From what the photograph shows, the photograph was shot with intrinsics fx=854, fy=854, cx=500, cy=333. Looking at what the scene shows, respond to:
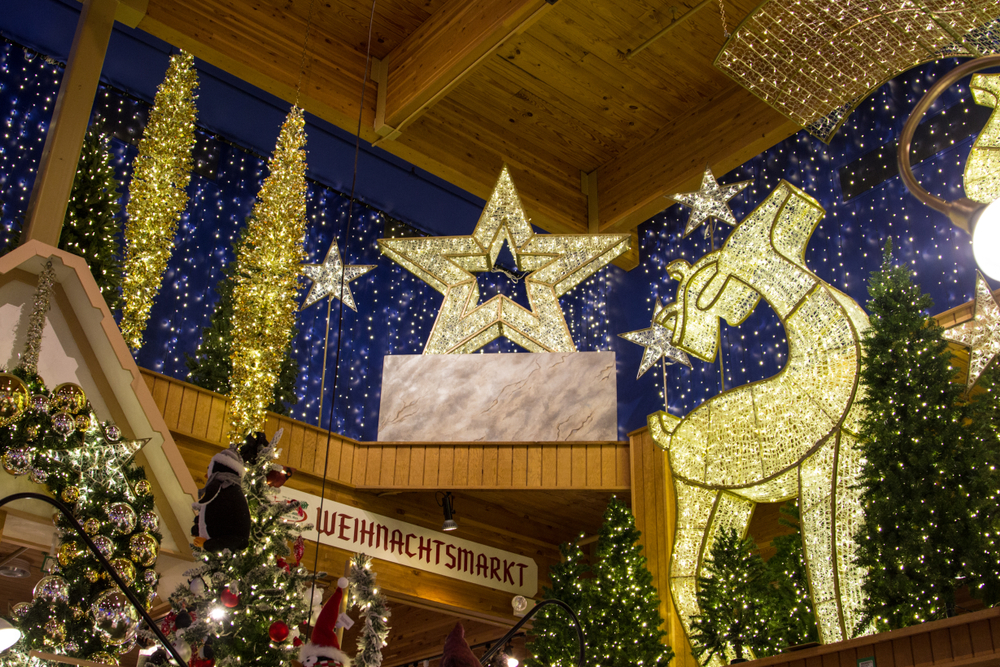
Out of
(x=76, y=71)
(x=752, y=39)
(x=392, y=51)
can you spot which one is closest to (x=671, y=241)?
(x=392, y=51)

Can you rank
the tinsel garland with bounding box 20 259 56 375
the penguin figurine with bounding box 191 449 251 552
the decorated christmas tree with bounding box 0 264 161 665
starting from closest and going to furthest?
the decorated christmas tree with bounding box 0 264 161 665
the penguin figurine with bounding box 191 449 251 552
the tinsel garland with bounding box 20 259 56 375

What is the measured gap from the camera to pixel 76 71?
7.89 metres

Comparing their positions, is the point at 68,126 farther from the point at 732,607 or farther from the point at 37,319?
the point at 732,607

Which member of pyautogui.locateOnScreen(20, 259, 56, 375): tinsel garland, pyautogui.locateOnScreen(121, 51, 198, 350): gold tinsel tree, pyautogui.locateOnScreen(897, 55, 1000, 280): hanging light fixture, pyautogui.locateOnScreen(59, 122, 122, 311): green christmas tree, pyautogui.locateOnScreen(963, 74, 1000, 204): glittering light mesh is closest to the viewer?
pyautogui.locateOnScreen(897, 55, 1000, 280): hanging light fixture

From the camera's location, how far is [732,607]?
6.34m

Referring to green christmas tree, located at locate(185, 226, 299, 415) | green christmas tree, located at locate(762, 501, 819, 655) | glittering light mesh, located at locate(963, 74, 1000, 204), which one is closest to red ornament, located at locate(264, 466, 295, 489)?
green christmas tree, located at locate(185, 226, 299, 415)

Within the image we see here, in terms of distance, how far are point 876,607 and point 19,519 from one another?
5957 millimetres

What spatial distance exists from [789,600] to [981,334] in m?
2.39

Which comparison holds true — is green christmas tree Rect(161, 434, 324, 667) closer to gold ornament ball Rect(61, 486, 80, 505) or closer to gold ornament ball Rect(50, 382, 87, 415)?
gold ornament ball Rect(61, 486, 80, 505)

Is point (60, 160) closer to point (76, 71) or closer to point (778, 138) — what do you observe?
point (76, 71)

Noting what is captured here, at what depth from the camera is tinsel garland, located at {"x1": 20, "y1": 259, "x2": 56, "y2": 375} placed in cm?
577

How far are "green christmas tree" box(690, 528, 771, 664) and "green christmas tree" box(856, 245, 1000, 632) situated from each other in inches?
A: 38.3

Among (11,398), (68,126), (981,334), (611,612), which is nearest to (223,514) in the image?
(11,398)

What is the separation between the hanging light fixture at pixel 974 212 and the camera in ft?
6.49
